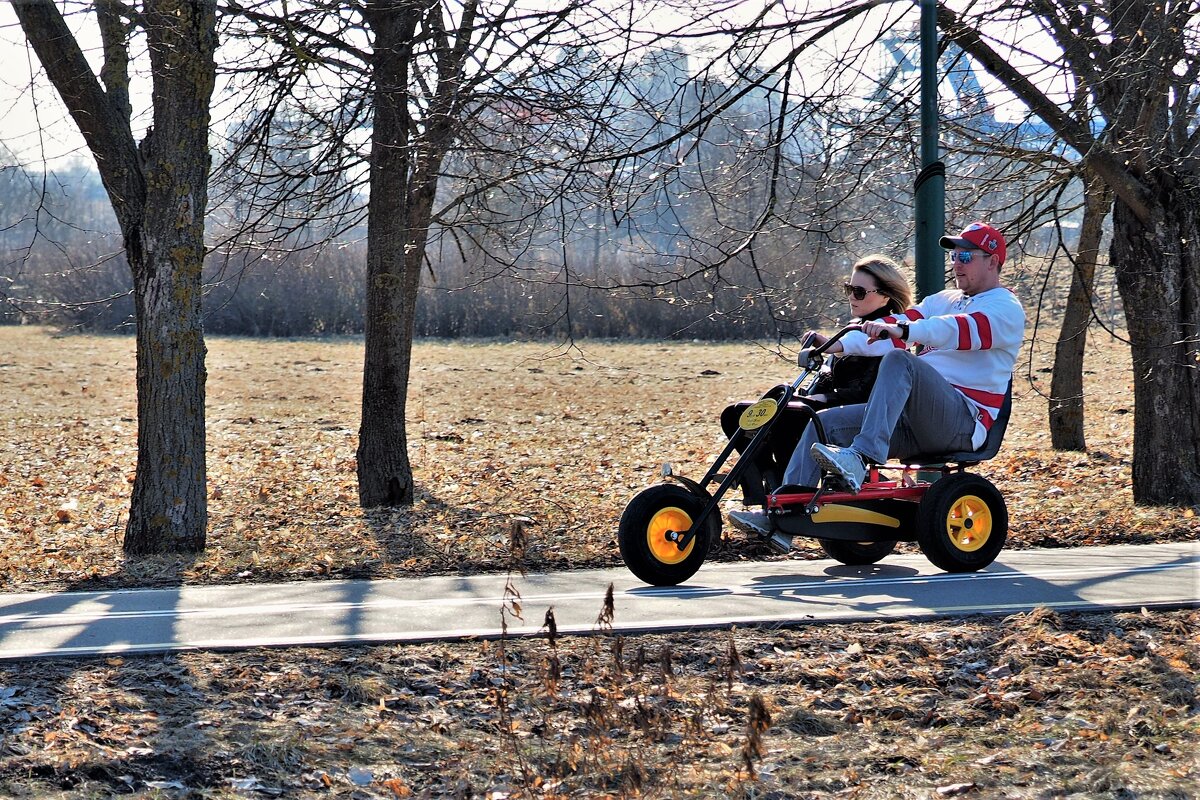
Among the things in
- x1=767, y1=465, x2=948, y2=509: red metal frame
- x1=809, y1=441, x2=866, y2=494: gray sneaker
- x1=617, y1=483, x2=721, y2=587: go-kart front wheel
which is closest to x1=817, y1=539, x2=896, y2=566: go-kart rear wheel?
x1=767, y1=465, x2=948, y2=509: red metal frame

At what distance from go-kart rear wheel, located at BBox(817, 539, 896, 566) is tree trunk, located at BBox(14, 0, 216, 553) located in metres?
4.12

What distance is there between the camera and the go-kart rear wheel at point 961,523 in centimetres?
671

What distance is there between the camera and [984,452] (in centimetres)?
691

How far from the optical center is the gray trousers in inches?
258

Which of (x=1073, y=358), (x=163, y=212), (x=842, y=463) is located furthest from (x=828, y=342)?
(x=1073, y=358)

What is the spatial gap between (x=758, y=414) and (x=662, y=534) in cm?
80

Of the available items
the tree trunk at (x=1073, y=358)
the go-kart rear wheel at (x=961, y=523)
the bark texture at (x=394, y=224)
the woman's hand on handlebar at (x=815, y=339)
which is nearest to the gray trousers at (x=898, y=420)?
the go-kart rear wheel at (x=961, y=523)

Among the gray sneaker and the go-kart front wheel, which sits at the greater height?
the gray sneaker

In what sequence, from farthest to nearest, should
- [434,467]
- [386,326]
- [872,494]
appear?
1. [434,467]
2. [386,326]
3. [872,494]

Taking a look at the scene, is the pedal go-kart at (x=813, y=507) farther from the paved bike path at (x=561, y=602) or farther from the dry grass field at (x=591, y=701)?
the dry grass field at (x=591, y=701)

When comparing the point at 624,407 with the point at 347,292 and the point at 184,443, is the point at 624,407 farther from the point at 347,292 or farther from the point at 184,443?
the point at 347,292

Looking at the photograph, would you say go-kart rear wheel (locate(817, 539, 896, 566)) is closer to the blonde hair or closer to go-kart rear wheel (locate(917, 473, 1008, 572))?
go-kart rear wheel (locate(917, 473, 1008, 572))

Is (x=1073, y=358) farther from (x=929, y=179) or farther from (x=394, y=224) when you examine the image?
(x=394, y=224)

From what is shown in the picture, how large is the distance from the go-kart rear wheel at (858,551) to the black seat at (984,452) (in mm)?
663
